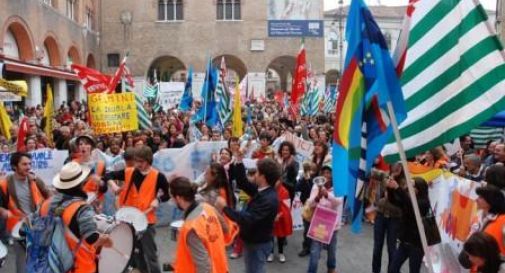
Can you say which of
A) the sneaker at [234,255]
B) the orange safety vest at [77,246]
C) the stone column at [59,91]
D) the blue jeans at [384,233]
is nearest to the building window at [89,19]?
the stone column at [59,91]

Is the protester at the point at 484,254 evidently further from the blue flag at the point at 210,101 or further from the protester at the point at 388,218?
the blue flag at the point at 210,101

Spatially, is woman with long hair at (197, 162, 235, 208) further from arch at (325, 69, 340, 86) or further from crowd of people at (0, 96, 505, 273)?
arch at (325, 69, 340, 86)

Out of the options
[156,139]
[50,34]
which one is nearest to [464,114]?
[156,139]

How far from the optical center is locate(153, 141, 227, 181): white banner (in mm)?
10625

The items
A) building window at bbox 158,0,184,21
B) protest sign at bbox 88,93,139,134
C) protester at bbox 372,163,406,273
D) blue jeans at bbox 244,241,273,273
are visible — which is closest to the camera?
blue jeans at bbox 244,241,273,273

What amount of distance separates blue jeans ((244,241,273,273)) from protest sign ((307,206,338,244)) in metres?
1.26

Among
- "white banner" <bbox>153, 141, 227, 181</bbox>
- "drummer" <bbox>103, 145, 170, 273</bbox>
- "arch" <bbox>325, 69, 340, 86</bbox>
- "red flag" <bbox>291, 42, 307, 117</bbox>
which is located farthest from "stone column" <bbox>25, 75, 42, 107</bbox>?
"arch" <bbox>325, 69, 340, 86</bbox>

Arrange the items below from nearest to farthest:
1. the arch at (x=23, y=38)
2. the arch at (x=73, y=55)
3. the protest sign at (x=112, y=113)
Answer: the protest sign at (x=112, y=113), the arch at (x=23, y=38), the arch at (x=73, y=55)

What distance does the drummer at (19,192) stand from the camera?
6236 mm

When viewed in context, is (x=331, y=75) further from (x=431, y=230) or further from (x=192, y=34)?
(x=431, y=230)

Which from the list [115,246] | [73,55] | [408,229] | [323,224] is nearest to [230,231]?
[115,246]

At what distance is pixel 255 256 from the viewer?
581 centimetres

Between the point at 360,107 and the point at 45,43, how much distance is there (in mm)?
29202

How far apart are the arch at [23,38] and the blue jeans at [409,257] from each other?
2254cm
